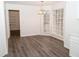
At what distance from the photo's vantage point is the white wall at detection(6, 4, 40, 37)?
816 cm

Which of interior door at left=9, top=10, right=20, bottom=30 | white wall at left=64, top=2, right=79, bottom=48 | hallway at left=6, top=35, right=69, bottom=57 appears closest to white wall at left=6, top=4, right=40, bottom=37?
hallway at left=6, top=35, right=69, bottom=57

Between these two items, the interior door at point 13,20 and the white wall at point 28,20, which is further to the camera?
the interior door at point 13,20

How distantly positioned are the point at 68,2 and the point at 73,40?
6.62ft

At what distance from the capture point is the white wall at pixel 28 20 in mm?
8156

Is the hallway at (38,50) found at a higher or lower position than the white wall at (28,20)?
lower

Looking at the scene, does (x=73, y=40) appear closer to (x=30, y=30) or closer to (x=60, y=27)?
(x=60, y=27)

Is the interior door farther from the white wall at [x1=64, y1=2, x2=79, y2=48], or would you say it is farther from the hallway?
the white wall at [x1=64, y1=2, x2=79, y2=48]

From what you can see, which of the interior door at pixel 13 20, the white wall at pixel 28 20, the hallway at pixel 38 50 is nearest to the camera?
the hallway at pixel 38 50

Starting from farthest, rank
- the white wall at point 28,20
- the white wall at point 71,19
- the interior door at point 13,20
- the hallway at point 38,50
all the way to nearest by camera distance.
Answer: the interior door at point 13,20 → the white wall at point 28,20 → the white wall at point 71,19 → the hallway at point 38,50

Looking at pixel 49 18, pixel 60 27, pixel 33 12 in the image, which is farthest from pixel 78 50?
pixel 33 12

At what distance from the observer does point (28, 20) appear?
27.8 ft

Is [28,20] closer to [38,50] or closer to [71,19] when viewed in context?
[38,50]

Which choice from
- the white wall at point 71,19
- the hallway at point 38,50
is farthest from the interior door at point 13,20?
the white wall at point 71,19

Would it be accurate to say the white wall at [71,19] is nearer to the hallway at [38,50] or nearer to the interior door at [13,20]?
the hallway at [38,50]
